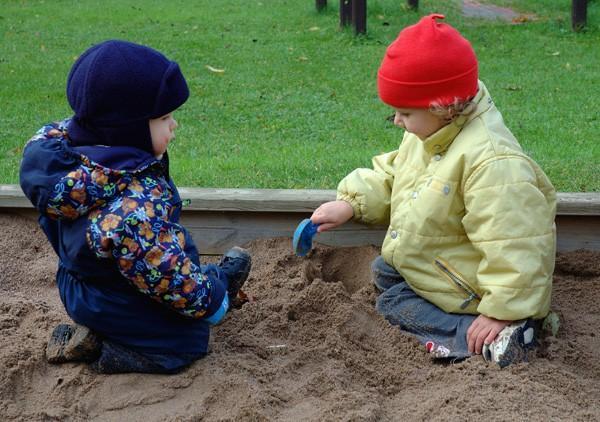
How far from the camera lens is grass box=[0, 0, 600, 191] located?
548cm

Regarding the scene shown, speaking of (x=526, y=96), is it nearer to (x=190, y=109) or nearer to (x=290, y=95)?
(x=290, y=95)

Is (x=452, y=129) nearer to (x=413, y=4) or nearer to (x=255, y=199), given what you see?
(x=255, y=199)

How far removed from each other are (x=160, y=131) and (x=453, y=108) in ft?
3.43

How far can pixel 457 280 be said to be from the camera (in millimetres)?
3277

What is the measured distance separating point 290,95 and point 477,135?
15.7 ft

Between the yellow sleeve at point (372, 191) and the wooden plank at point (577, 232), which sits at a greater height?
the yellow sleeve at point (372, 191)

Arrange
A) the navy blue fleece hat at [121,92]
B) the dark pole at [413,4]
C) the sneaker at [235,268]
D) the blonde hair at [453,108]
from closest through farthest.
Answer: the navy blue fleece hat at [121,92], the blonde hair at [453,108], the sneaker at [235,268], the dark pole at [413,4]

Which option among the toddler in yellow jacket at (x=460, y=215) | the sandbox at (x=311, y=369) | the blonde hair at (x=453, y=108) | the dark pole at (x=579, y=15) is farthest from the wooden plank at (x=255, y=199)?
the dark pole at (x=579, y=15)

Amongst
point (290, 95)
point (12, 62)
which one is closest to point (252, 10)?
point (12, 62)

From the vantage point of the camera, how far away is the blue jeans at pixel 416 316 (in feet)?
10.8

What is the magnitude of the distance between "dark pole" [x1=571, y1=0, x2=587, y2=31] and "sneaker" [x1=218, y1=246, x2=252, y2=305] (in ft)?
25.7

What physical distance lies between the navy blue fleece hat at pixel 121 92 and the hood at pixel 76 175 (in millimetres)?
62

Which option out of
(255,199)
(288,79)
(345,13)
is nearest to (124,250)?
(255,199)

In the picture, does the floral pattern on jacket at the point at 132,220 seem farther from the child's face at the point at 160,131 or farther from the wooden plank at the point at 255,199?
the wooden plank at the point at 255,199
